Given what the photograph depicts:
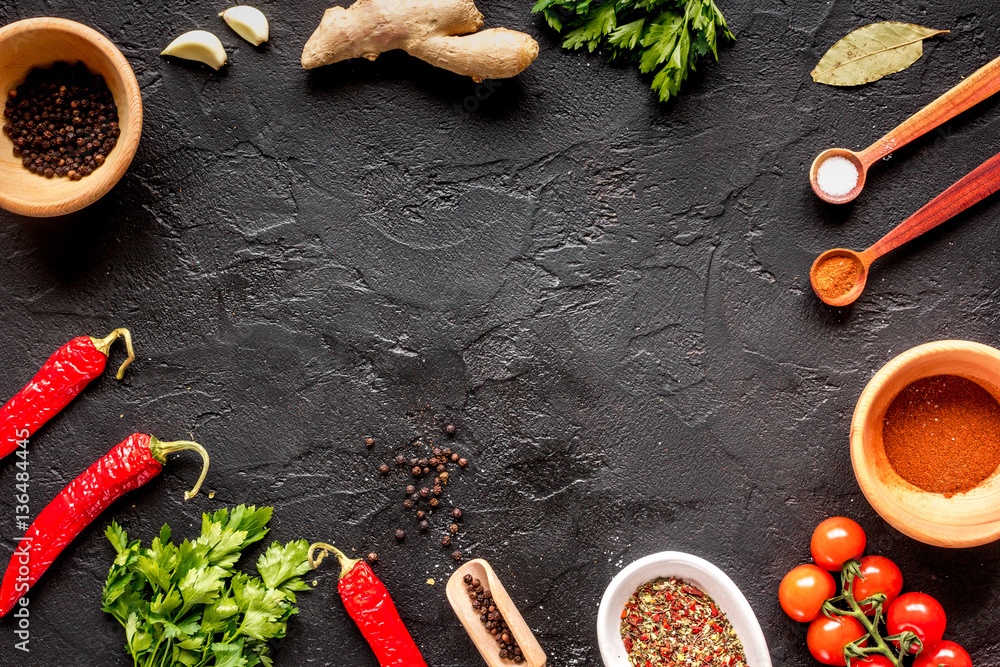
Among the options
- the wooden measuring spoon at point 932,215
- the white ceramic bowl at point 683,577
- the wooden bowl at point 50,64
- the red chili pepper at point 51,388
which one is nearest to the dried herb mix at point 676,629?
the white ceramic bowl at point 683,577

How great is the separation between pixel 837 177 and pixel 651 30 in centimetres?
78

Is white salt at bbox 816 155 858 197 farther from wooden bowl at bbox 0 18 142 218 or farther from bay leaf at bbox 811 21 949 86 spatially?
wooden bowl at bbox 0 18 142 218

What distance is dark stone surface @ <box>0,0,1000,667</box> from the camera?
207 centimetres

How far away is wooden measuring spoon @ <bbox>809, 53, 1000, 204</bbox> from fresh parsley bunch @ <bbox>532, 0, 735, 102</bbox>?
1.76 ft

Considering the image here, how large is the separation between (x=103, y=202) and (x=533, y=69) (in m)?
1.54

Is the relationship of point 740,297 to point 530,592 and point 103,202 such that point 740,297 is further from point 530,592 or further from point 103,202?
point 103,202

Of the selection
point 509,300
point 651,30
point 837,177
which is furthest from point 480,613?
point 651,30

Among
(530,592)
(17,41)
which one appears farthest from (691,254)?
(17,41)

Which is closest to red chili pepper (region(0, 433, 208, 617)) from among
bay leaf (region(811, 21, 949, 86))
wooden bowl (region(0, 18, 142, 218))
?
wooden bowl (region(0, 18, 142, 218))

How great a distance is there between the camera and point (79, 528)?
2.04 m

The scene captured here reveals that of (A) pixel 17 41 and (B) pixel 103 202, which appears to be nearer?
(A) pixel 17 41

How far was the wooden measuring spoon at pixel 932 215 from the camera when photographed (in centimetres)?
203

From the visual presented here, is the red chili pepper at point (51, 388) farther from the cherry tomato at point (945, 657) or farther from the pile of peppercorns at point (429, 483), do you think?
the cherry tomato at point (945, 657)

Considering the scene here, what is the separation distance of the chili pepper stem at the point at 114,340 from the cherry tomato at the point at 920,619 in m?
2.64
